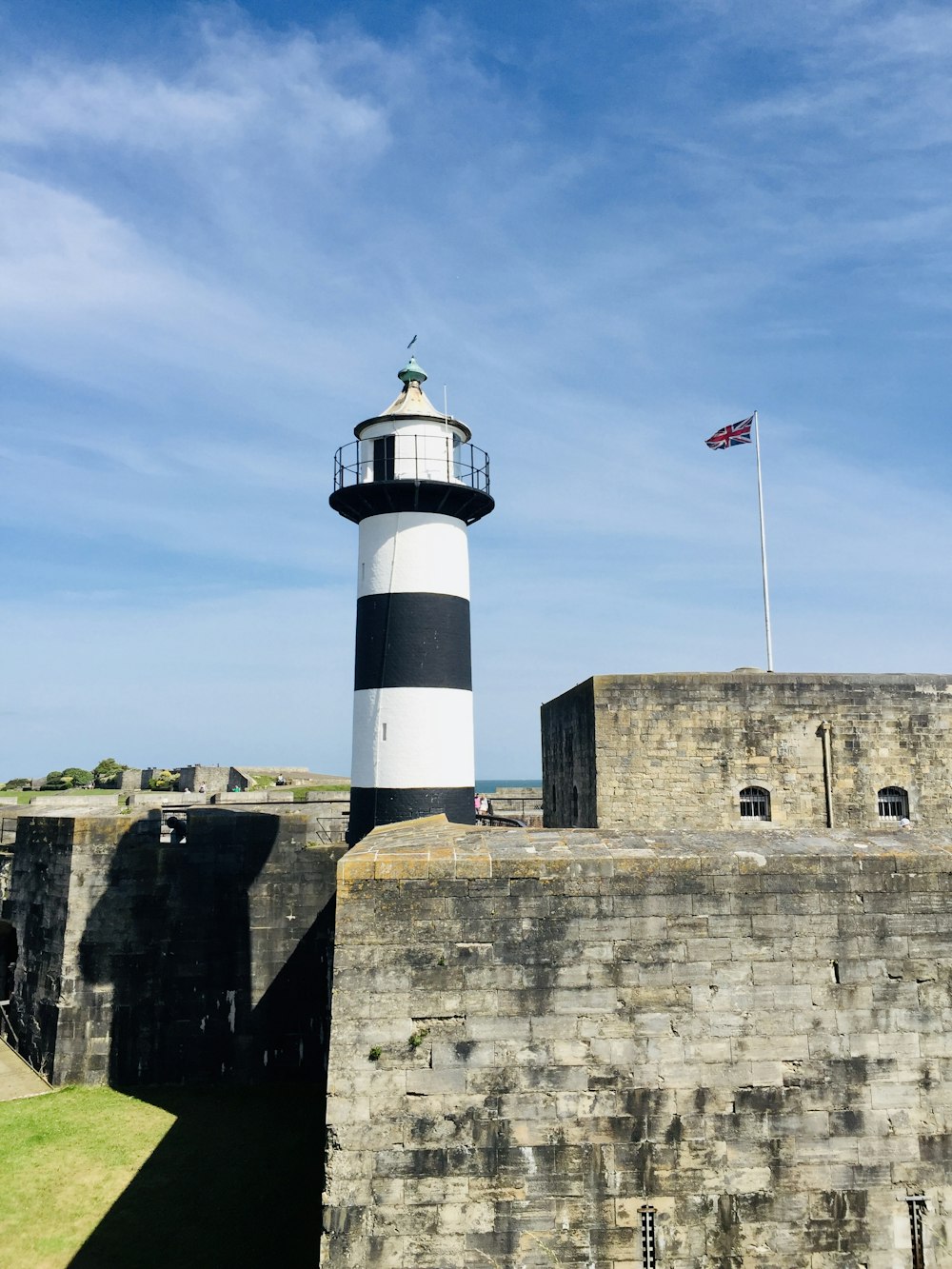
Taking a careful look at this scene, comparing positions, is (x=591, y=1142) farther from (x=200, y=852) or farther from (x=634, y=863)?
(x=200, y=852)

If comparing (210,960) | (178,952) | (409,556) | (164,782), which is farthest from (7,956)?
(164,782)

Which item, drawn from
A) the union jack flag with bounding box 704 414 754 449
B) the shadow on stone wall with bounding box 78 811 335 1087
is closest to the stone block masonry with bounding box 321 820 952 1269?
the shadow on stone wall with bounding box 78 811 335 1087

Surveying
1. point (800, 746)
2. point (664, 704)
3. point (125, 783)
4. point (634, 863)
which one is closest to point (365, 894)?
point (634, 863)

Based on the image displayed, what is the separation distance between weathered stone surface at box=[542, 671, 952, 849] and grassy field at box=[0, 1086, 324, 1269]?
284 inches

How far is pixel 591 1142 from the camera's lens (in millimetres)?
6473

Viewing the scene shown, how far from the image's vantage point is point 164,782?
34062 mm

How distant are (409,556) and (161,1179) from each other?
33.7 ft

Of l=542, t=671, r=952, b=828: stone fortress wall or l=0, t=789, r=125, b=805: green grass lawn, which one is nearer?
l=542, t=671, r=952, b=828: stone fortress wall

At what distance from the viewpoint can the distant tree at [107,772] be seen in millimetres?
36562

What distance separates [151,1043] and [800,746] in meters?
11.9

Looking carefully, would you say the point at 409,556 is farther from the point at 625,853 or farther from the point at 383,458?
the point at 625,853

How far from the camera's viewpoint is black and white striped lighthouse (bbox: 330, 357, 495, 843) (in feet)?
50.8

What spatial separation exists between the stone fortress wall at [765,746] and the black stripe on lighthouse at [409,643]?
266cm

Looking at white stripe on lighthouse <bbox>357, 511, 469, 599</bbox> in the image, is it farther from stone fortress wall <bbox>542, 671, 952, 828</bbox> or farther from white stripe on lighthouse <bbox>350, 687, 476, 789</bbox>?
stone fortress wall <bbox>542, 671, 952, 828</bbox>
